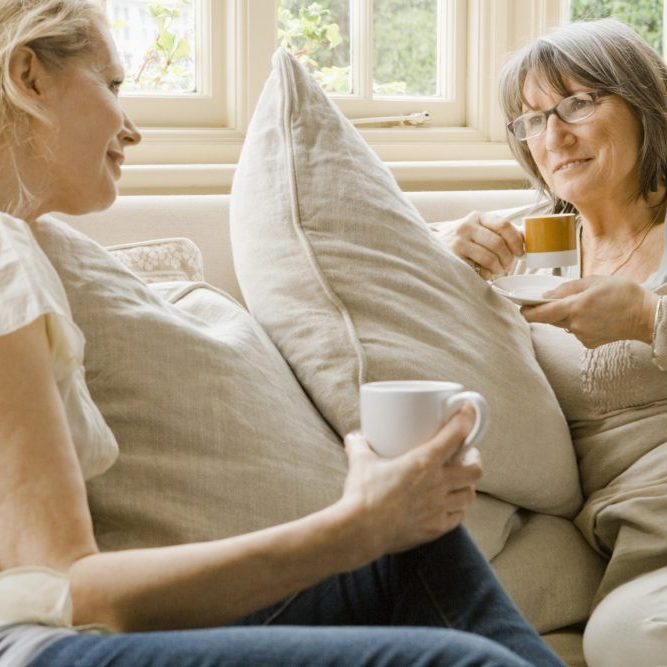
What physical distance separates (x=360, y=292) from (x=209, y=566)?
66cm

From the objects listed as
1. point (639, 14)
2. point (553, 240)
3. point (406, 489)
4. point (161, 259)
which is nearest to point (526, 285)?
point (553, 240)

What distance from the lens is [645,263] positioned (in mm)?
1862

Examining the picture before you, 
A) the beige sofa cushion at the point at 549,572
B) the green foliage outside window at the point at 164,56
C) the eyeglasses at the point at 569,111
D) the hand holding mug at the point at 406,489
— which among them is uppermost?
the green foliage outside window at the point at 164,56

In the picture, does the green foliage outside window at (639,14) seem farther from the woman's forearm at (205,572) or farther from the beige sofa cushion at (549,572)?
the woman's forearm at (205,572)

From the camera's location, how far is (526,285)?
67.8 inches

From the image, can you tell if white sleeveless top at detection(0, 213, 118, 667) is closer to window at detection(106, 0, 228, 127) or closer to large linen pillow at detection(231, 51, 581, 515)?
large linen pillow at detection(231, 51, 581, 515)

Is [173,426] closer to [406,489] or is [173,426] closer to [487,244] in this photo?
[406,489]

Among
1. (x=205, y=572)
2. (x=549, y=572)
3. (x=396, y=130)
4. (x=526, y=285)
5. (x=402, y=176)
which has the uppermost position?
(x=396, y=130)

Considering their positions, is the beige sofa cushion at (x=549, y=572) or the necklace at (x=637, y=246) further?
the necklace at (x=637, y=246)

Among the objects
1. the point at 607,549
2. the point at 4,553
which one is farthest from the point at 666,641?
the point at 4,553

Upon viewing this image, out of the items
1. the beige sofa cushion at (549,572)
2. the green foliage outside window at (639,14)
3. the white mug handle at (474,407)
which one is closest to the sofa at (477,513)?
the beige sofa cushion at (549,572)

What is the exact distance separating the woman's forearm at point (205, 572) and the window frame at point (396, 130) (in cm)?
147

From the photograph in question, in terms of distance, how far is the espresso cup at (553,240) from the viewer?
65.5 inches

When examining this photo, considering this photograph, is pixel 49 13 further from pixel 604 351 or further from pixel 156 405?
pixel 604 351
